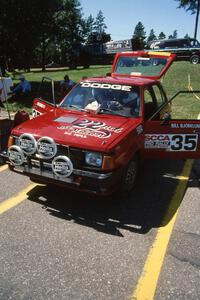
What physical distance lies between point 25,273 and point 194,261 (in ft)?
5.93

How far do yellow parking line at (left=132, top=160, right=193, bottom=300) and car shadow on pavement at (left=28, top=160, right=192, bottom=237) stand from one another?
0.23ft

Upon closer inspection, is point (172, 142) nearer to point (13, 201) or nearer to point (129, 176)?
point (129, 176)

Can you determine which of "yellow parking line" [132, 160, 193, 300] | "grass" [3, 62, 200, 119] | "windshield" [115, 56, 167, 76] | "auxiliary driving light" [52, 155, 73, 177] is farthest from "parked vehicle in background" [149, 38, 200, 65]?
"auxiliary driving light" [52, 155, 73, 177]

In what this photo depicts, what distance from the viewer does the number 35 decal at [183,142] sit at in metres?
5.52

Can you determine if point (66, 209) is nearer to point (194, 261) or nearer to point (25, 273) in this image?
point (25, 273)

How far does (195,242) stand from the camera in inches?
163

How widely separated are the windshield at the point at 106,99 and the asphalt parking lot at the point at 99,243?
1330mm

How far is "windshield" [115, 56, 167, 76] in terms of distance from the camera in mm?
7761

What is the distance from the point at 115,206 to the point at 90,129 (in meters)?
1.17

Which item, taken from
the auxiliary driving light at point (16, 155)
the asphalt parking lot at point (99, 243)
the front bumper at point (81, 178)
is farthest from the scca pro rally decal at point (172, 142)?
the auxiliary driving light at point (16, 155)

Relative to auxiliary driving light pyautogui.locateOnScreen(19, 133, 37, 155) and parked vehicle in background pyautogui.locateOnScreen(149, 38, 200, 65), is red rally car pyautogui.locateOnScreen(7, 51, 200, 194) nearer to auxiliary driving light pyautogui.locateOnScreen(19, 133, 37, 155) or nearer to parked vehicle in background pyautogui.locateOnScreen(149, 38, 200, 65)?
auxiliary driving light pyautogui.locateOnScreen(19, 133, 37, 155)

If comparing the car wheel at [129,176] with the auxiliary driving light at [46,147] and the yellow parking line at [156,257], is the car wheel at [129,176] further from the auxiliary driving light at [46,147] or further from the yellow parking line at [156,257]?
the auxiliary driving light at [46,147]

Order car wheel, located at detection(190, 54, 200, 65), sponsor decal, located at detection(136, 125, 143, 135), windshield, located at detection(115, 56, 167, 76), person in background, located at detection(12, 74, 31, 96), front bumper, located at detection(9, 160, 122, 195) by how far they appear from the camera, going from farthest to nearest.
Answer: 1. car wheel, located at detection(190, 54, 200, 65)
2. person in background, located at detection(12, 74, 31, 96)
3. windshield, located at detection(115, 56, 167, 76)
4. sponsor decal, located at detection(136, 125, 143, 135)
5. front bumper, located at detection(9, 160, 122, 195)

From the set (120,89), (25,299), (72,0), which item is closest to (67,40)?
(72,0)
